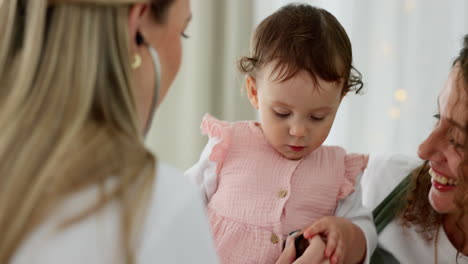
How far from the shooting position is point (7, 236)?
85 cm

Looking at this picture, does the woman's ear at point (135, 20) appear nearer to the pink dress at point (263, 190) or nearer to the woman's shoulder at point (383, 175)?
the pink dress at point (263, 190)

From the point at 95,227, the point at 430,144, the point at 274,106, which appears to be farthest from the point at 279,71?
the point at 95,227

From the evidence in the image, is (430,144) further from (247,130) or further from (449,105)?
(247,130)

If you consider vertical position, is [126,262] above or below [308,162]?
above

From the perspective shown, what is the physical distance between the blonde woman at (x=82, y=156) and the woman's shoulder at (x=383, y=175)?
91 cm

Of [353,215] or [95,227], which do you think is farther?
[353,215]

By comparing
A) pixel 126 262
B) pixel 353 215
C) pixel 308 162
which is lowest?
pixel 353 215

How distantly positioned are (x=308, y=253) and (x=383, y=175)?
431 millimetres

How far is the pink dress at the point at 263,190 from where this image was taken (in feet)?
4.99

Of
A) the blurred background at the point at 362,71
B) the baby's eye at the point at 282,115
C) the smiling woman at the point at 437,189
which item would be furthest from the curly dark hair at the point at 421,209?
the blurred background at the point at 362,71

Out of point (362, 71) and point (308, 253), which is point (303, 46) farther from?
point (362, 71)

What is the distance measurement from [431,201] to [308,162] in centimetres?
31

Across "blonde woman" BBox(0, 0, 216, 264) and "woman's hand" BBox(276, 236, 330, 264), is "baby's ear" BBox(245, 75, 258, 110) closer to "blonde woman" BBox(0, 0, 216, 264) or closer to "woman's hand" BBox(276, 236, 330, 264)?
"woman's hand" BBox(276, 236, 330, 264)

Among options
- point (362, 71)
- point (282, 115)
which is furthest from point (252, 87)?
point (362, 71)
